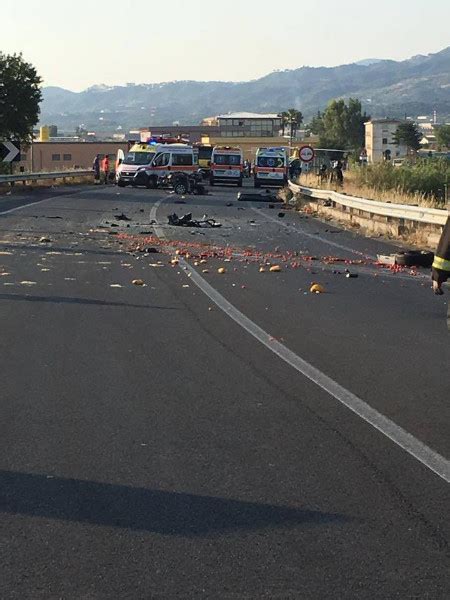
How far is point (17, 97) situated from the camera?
6162cm

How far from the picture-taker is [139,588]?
4.23m

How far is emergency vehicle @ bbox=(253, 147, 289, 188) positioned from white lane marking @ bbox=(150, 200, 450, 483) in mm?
45423

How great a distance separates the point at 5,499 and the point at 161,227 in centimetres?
2217

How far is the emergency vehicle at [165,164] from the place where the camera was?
54.8 meters

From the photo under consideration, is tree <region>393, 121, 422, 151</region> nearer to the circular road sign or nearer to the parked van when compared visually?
the parked van

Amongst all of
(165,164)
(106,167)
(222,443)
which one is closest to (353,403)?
(222,443)

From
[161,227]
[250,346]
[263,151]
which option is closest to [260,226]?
[161,227]

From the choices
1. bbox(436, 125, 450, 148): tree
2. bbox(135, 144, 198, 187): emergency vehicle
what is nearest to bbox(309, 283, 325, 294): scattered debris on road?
bbox(135, 144, 198, 187): emergency vehicle

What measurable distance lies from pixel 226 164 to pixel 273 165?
518 cm

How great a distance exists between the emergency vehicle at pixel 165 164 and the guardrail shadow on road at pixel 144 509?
163 feet

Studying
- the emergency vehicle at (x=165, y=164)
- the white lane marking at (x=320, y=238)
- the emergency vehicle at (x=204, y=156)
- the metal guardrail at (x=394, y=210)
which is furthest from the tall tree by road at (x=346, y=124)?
the white lane marking at (x=320, y=238)

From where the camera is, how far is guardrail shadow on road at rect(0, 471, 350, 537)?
16.4ft

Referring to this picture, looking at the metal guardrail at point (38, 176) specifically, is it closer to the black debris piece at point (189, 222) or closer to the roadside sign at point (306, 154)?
the roadside sign at point (306, 154)

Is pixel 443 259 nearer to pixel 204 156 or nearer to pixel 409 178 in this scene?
pixel 409 178
